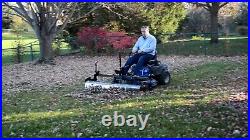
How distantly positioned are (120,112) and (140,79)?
8.79ft

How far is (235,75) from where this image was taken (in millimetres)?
11852

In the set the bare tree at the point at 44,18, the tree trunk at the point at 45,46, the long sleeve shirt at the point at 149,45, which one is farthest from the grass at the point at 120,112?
the tree trunk at the point at 45,46

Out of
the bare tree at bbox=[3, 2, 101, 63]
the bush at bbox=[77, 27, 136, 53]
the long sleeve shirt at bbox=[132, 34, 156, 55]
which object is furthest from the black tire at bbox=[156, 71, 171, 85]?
the bush at bbox=[77, 27, 136, 53]

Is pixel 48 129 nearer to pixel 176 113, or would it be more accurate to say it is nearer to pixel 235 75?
pixel 176 113

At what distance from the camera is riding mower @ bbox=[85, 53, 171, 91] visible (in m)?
9.87

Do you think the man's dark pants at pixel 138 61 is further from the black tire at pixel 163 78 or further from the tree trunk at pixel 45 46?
the tree trunk at pixel 45 46

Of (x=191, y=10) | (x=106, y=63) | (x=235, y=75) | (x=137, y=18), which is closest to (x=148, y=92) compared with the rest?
(x=235, y=75)

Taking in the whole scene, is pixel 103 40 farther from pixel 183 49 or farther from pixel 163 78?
pixel 163 78

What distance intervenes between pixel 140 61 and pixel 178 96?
1.72 meters

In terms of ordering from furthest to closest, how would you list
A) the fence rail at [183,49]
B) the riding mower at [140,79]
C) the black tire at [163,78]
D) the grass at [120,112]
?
1. the fence rail at [183,49]
2. the black tire at [163,78]
3. the riding mower at [140,79]
4. the grass at [120,112]

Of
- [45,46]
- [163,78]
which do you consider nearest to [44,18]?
[45,46]

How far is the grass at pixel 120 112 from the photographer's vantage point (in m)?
6.27

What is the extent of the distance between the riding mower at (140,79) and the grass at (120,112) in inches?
15.5

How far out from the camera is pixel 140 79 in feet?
32.7
